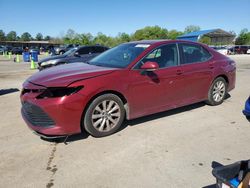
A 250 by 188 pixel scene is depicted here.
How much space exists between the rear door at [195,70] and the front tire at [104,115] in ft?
5.20

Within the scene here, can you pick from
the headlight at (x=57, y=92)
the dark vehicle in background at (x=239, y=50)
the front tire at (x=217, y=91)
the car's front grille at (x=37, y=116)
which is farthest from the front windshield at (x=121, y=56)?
the dark vehicle in background at (x=239, y=50)

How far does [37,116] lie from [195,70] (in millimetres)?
3233

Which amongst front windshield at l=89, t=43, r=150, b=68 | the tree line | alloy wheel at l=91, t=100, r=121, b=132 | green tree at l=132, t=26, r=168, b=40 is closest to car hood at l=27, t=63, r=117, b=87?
front windshield at l=89, t=43, r=150, b=68

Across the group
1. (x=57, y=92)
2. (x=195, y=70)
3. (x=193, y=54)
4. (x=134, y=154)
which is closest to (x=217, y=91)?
(x=195, y=70)

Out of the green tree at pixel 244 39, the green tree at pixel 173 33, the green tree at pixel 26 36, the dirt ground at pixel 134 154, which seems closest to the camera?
the dirt ground at pixel 134 154

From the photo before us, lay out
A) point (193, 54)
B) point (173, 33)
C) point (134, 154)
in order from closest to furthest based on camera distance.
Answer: point (134, 154)
point (193, 54)
point (173, 33)

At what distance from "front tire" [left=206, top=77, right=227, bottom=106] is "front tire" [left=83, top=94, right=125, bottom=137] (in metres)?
2.47

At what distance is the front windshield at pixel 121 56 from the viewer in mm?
4574

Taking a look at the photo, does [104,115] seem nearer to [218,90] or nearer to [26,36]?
[218,90]

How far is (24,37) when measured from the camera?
149 meters

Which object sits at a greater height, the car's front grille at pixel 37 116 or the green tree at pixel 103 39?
the green tree at pixel 103 39

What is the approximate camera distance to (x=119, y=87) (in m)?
4.15

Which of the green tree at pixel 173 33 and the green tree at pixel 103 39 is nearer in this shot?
the green tree at pixel 103 39

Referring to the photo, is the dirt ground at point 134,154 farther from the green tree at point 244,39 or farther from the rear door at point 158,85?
the green tree at point 244,39
